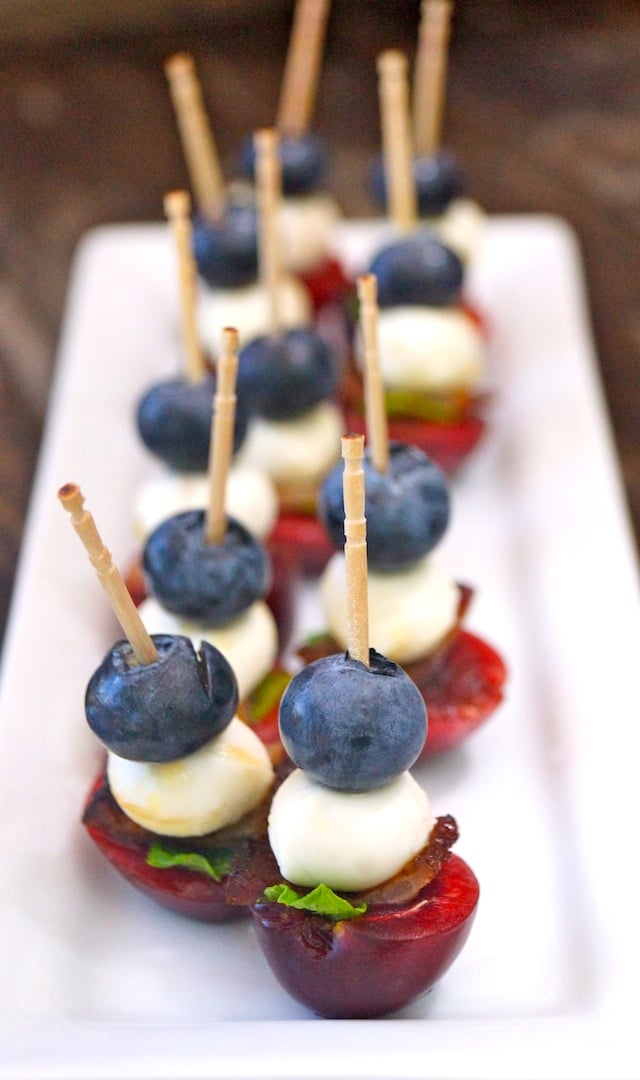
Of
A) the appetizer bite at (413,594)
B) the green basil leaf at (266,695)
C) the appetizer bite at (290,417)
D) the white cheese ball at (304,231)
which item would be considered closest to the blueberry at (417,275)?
the appetizer bite at (290,417)

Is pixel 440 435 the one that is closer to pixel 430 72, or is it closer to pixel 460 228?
pixel 460 228

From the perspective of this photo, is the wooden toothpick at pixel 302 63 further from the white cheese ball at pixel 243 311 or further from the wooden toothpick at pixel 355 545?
the wooden toothpick at pixel 355 545

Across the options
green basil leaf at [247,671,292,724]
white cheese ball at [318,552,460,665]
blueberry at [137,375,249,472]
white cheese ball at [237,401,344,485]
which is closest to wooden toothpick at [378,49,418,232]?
white cheese ball at [237,401,344,485]

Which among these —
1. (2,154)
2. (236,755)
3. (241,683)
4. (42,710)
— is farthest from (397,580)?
(2,154)

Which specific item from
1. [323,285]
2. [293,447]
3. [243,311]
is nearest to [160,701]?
[293,447]

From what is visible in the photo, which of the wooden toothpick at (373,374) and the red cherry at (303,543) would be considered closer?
the wooden toothpick at (373,374)

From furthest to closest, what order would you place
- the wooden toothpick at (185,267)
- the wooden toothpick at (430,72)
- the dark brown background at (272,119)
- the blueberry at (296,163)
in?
the dark brown background at (272,119), the blueberry at (296,163), the wooden toothpick at (430,72), the wooden toothpick at (185,267)

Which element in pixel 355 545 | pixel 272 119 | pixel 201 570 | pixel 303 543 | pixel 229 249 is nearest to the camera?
pixel 355 545

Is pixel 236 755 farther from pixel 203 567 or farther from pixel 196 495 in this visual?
pixel 196 495
